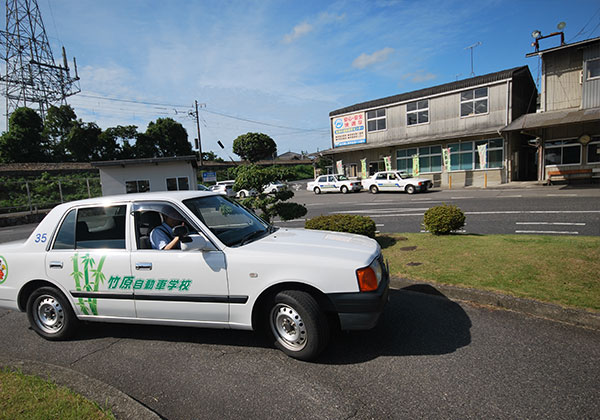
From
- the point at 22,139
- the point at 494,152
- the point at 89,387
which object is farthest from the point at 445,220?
the point at 22,139

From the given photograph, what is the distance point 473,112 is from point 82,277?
27.6m

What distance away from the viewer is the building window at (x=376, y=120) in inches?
1189

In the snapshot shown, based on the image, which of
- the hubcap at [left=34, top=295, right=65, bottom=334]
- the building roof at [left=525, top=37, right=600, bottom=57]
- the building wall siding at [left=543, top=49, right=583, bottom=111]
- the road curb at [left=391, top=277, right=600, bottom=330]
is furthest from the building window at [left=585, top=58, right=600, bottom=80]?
the hubcap at [left=34, top=295, right=65, bottom=334]

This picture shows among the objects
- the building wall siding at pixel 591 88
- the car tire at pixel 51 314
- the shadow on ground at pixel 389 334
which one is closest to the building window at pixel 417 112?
the building wall siding at pixel 591 88

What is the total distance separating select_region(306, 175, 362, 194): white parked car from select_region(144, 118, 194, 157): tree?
27.9 metres

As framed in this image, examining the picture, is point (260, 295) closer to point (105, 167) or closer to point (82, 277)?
point (82, 277)

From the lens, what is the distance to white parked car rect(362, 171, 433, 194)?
22.9 m

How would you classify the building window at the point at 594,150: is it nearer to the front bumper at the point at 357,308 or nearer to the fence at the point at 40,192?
the front bumper at the point at 357,308

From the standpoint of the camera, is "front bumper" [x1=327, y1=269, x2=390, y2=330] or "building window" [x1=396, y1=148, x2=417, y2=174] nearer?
"front bumper" [x1=327, y1=269, x2=390, y2=330]

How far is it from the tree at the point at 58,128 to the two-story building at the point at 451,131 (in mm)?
31589

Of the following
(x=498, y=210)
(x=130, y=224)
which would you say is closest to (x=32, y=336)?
(x=130, y=224)

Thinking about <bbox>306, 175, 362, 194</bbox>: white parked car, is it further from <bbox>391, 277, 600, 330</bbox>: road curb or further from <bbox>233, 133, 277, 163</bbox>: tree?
<bbox>233, 133, 277, 163</bbox>: tree

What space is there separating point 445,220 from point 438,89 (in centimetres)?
2271

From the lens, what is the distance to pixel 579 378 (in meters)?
2.80
